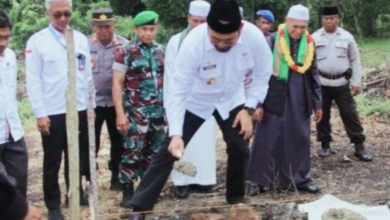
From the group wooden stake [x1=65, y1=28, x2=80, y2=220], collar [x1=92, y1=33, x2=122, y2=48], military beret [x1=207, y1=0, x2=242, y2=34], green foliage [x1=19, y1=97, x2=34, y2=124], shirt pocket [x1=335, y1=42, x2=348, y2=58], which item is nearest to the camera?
wooden stake [x1=65, y1=28, x2=80, y2=220]

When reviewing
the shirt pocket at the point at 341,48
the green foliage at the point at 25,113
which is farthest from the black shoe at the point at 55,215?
the green foliage at the point at 25,113

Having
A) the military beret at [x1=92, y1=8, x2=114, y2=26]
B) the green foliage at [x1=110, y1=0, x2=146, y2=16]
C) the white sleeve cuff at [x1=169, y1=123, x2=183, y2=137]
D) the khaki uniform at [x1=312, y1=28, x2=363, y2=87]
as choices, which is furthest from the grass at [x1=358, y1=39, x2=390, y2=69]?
the white sleeve cuff at [x1=169, y1=123, x2=183, y2=137]

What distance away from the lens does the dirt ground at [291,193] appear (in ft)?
17.5

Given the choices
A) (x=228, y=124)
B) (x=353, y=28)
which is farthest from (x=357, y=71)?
(x=353, y=28)

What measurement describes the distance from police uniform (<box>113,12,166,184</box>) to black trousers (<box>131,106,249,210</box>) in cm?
83

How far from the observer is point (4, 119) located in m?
4.71

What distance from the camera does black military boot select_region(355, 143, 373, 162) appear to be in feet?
25.0

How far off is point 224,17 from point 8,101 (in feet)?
5.52

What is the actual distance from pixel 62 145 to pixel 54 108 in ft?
1.03

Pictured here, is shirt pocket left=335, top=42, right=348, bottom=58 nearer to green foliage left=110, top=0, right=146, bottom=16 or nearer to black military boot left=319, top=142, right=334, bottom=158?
black military boot left=319, top=142, right=334, bottom=158

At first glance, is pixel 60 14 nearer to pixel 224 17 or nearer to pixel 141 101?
pixel 141 101

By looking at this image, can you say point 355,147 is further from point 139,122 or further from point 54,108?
point 54,108

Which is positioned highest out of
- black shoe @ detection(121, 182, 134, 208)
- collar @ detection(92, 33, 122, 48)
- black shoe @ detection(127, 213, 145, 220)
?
collar @ detection(92, 33, 122, 48)

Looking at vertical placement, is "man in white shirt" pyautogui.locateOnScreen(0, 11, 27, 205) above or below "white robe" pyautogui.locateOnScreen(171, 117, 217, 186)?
above
